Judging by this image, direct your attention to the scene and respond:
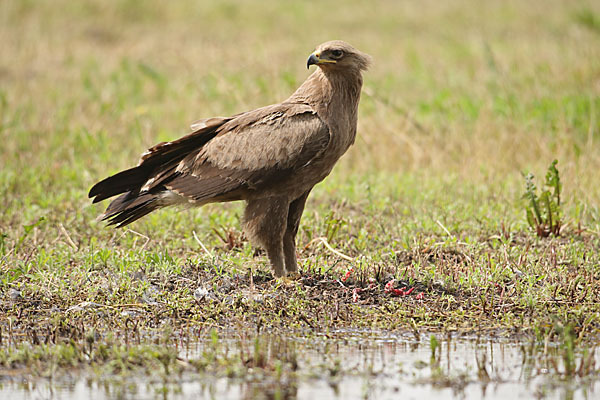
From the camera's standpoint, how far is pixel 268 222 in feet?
17.8

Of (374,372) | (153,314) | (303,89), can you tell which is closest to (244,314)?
(153,314)

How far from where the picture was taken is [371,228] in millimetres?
6926

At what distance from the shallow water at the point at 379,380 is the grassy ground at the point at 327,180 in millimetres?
393

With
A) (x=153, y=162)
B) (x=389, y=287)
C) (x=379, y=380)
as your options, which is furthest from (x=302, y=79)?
(x=379, y=380)

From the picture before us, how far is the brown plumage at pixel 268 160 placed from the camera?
207 inches

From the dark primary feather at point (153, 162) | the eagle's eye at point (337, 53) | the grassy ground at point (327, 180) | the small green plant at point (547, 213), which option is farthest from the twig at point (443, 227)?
the dark primary feather at point (153, 162)

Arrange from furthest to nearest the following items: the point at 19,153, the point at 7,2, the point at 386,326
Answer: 1. the point at 7,2
2. the point at 19,153
3. the point at 386,326

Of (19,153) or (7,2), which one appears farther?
(7,2)

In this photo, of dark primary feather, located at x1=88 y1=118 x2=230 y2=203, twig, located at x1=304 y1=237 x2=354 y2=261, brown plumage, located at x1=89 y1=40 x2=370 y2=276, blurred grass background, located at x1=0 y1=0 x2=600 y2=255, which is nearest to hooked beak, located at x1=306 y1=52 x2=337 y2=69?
brown plumage, located at x1=89 y1=40 x2=370 y2=276

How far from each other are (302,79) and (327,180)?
3673 millimetres

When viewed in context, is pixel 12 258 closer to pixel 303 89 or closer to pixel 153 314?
pixel 153 314

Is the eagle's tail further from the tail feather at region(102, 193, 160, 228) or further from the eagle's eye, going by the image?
the eagle's eye

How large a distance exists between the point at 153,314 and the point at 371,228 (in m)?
2.43

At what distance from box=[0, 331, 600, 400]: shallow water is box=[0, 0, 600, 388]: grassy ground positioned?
393 mm
